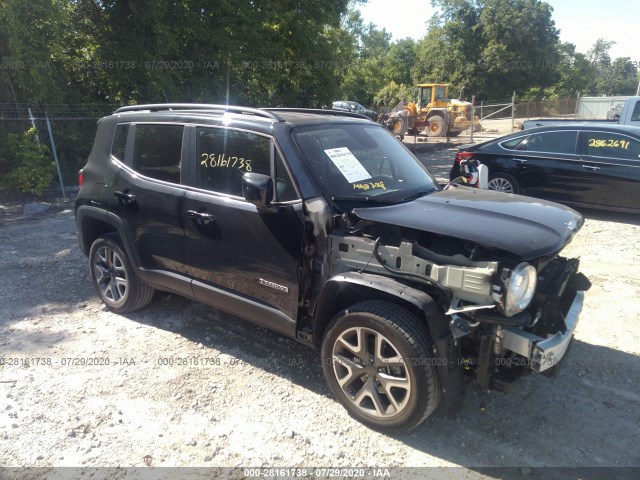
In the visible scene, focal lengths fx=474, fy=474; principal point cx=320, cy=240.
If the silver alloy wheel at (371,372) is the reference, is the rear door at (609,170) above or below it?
above

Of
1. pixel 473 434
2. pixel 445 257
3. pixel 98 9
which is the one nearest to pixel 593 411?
pixel 473 434

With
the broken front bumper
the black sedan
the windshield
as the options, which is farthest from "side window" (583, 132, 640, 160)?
the broken front bumper

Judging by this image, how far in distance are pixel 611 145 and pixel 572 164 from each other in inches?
25.9

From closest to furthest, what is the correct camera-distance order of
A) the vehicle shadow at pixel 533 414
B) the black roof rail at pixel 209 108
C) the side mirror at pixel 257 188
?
the vehicle shadow at pixel 533 414, the side mirror at pixel 257 188, the black roof rail at pixel 209 108

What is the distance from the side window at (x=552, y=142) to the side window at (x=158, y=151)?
22.3 ft

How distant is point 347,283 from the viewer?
9.89 ft

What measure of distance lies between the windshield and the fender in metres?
0.66

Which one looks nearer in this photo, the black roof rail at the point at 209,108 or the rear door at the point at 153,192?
the black roof rail at the point at 209,108

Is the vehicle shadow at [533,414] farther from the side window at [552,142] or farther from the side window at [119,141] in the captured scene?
the side window at [552,142]

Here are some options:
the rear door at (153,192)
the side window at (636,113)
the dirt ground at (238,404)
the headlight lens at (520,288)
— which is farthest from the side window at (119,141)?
the side window at (636,113)

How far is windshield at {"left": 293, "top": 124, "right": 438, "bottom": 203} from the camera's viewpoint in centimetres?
333

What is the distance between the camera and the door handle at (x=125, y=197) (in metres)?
4.22

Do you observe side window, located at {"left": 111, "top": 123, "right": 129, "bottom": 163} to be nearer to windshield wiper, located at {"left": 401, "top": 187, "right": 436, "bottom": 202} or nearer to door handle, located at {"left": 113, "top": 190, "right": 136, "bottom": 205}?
door handle, located at {"left": 113, "top": 190, "right": 136, "bottom": 205}

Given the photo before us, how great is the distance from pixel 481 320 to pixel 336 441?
1.20 m
